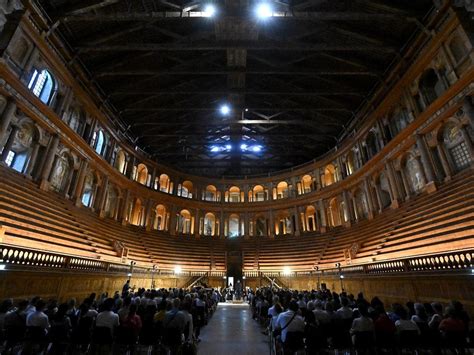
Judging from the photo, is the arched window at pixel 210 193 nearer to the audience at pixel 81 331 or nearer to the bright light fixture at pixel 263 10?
the bright light fixture at pixel 263 10

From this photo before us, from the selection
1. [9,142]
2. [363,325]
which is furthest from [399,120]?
[9,142]

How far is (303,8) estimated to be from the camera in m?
13.9

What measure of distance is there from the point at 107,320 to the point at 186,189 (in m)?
27.1

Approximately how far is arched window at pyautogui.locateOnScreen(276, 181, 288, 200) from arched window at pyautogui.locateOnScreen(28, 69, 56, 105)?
2386cm

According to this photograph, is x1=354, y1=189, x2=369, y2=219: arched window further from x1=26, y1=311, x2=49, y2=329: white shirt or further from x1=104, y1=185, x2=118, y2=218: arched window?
x1=104, y1=185, x2=118, y2=218: arched window

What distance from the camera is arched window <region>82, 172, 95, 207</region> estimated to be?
743 inches

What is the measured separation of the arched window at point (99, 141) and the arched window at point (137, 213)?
21.2 feet

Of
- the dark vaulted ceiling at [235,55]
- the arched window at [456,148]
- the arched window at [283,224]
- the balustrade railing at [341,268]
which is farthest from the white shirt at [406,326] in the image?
the arched window at [283,224]

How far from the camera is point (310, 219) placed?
28453mm

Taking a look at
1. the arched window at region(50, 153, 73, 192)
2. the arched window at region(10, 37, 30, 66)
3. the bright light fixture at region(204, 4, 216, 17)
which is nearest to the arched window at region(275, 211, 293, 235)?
the arched window at region(50, 153, 73, 192)

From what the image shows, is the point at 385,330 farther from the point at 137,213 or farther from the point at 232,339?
the point at 137,213

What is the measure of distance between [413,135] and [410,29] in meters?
6.34

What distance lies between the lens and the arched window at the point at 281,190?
101 feet

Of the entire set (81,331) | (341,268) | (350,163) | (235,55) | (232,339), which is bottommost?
(232,339)
